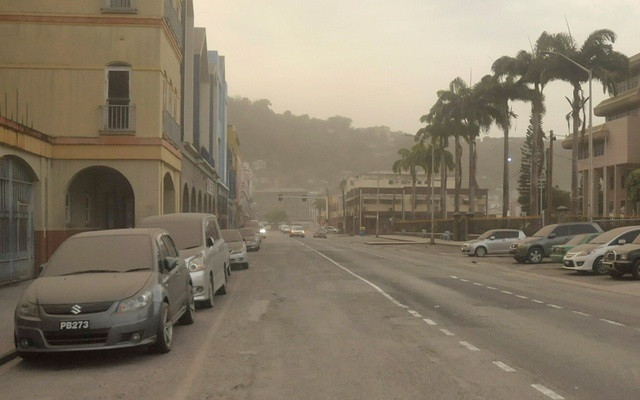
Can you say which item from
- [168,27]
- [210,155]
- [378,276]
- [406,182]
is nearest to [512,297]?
[378,276]

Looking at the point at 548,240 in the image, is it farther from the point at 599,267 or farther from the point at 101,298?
the point at 101,298

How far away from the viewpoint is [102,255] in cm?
1109

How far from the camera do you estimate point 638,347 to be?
10.8 metres

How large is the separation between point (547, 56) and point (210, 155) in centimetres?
2490

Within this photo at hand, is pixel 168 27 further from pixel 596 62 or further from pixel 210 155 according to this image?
pixel 596 62

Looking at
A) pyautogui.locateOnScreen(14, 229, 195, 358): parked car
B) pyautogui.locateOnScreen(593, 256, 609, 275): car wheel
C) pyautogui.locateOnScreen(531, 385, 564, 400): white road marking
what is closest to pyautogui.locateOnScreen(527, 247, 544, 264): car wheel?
pyautogui.locateOnScreen(593, 256, 609, 275): car wheel

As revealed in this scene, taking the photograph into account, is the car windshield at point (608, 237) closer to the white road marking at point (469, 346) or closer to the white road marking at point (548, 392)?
the white road marking at point (469, 346)

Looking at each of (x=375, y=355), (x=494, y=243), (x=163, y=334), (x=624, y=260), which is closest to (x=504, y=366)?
(x=375, y=355)

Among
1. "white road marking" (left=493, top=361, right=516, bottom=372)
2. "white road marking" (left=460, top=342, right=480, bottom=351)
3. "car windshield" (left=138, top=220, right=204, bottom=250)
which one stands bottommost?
"white road marking" (left=460, top=342, right=480, bottom=351)

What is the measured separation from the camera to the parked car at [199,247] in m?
14.9

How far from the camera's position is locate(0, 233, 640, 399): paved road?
318 inches

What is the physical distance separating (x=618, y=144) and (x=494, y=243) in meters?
32.8

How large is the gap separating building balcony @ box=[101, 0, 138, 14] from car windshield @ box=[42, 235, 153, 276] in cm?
1675

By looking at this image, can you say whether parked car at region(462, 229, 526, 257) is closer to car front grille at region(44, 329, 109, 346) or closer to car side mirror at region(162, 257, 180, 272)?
car side mirror at region(162, 257, 180, 272)
